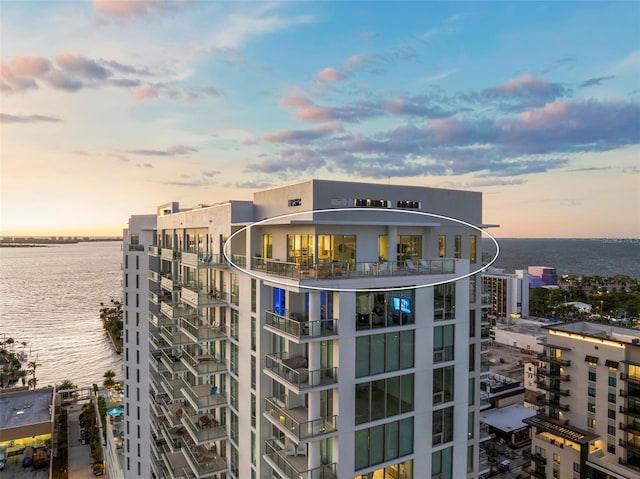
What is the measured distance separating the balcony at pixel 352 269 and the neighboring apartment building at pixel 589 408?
3075 centimetres

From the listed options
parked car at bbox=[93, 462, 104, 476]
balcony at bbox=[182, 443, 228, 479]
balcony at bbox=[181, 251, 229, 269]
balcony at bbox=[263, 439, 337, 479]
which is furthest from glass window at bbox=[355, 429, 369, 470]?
parked car at bbox=[93, 462, 104, 476]

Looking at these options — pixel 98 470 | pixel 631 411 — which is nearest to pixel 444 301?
pixel 631 411

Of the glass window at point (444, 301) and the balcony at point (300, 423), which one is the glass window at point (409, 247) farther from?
the balcony at point (300, 423)

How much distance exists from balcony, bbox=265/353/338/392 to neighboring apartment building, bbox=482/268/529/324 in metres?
116

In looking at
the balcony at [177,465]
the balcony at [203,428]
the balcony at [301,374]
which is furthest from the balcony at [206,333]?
the balcony at [177,465]

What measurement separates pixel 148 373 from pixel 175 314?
14.9m

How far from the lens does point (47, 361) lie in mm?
104625

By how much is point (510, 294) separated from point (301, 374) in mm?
122471

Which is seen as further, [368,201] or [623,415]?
[623,415]

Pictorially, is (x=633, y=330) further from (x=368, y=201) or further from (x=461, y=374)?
(x=368, y=201)

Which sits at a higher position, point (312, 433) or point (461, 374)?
point (461, 374)

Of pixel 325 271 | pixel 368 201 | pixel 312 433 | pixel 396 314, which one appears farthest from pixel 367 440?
pixel 368 201

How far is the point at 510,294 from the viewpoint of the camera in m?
123

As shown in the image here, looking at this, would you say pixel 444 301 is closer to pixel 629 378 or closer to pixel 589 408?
pixel 629 378
